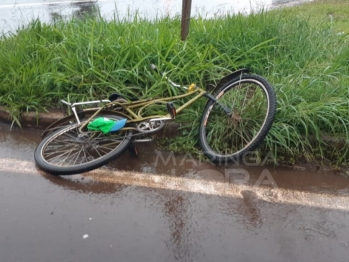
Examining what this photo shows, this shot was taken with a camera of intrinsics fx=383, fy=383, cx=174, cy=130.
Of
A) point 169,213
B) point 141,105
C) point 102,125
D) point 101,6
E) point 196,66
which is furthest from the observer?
point 101,6

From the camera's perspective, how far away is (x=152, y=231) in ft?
9.10

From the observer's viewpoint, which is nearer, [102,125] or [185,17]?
[102,125]

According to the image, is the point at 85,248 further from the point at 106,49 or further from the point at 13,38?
the point at 13,38

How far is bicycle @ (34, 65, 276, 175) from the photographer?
357cm

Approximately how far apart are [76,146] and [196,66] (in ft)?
5.28

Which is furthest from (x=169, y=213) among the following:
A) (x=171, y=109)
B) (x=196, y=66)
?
(x=196, y=66)

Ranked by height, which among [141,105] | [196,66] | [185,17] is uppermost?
[185,17]

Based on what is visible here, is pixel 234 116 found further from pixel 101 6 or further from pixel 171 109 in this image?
pixel 101 6

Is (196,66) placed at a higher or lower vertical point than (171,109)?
higher

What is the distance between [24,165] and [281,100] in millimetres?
2540

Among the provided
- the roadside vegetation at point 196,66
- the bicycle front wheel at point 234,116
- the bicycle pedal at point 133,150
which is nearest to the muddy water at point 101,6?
the roadside vegetation at point 196,66

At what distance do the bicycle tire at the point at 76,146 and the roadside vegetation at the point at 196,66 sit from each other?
1.83 ft

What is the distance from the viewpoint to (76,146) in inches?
145

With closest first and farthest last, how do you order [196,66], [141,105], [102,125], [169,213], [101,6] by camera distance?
[169,213], [102,125], [141,105], [196,66], [101,6]
